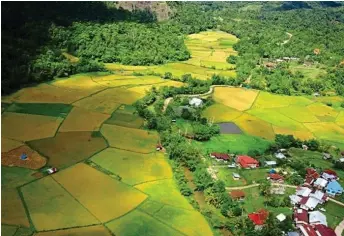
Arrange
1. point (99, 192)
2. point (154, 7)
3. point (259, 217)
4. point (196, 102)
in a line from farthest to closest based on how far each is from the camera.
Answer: point (154, 7), point (196, 102), point (99, 192), point (259, 217)

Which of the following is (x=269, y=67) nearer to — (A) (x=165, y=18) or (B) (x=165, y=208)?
(A) (x=165, y=18)

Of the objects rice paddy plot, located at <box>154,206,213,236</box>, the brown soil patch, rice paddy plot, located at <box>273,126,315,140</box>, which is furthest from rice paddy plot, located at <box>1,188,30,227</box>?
rice paddy plot, located at <box>273,126,315,140</box>

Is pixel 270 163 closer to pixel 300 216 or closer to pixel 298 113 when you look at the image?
pixel 300 216

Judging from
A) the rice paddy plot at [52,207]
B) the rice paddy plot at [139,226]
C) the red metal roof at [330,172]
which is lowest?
the red metal roof at [330,172]

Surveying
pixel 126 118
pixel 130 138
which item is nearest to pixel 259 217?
pixel 130 138

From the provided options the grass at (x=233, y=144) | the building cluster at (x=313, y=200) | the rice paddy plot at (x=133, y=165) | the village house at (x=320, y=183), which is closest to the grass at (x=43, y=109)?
the rice paddy plot at (x=133, y=165)

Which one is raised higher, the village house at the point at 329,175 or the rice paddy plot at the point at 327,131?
the village house at the point at 329,175

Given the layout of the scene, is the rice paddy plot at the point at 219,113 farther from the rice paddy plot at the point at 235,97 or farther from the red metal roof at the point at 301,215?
the red metal roof at the point at 301,215
